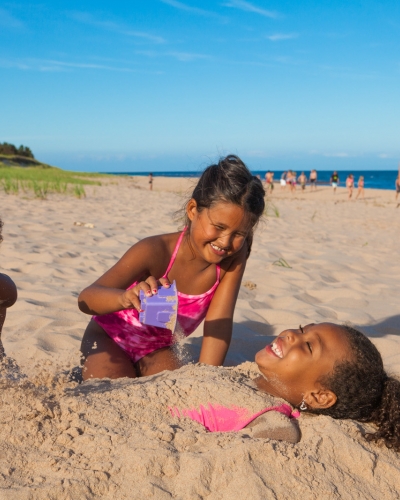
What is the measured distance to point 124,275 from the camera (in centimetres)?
236

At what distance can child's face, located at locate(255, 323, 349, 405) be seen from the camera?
193cm

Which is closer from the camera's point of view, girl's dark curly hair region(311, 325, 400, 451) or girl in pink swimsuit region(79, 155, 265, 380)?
girl's dark curly hair region(311, 325, 400, 451)

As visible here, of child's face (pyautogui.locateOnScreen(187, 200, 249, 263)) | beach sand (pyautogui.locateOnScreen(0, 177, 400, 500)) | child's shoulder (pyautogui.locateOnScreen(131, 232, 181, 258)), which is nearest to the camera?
beach sand (pyautogui.locateOnScreen(0, 177, 400, 500))

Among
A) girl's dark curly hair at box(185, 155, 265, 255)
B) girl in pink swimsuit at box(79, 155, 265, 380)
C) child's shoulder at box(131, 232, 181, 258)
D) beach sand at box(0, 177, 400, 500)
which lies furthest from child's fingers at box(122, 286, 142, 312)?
girl's dark curly hair at box(185, 155, 265, 255)

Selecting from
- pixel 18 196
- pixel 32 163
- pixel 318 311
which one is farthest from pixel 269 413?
pixel 32 163

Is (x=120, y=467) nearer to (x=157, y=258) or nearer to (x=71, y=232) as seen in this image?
(x=157, y=258)

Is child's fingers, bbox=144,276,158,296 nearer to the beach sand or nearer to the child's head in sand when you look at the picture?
the beach sand

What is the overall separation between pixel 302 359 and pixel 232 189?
2.62ft

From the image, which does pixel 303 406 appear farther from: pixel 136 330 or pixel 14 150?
pixel 14 150

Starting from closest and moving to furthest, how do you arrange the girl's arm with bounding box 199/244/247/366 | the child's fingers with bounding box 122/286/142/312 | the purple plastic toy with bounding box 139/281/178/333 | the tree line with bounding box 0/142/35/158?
the purple plastic toy with bounding box 139/281/178/333 < the child's fingers with bounding box 122/286/142/312 < the girl's arm with bounding box 199/244/247/366 < the tree line with bounding box 0/142/35/158

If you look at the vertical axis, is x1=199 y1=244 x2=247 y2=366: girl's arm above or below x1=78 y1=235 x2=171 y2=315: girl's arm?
below

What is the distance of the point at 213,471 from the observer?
4.91 feet

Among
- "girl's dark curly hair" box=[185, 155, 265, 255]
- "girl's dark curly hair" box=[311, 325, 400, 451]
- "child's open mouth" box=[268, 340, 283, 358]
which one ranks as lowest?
"girl's dark curly hair" box=[311, 325, 400, 451]

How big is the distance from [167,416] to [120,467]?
13.9 inches
